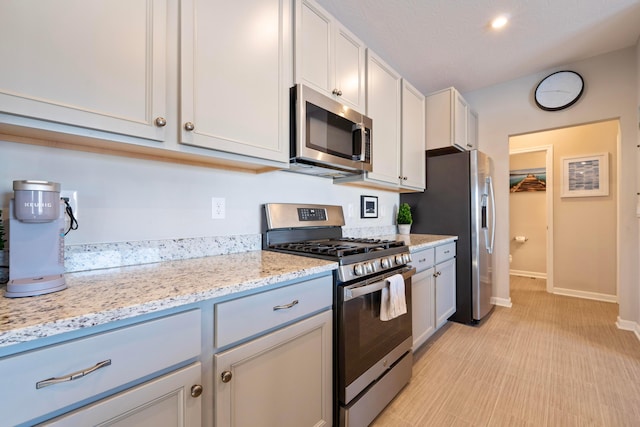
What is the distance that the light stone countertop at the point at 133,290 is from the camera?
1.88 ft

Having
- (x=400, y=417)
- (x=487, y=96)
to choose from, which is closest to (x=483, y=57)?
(x=487, y=96)

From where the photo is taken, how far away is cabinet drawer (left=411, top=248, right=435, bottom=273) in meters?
2.00

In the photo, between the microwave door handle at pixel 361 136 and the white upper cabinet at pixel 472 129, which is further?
the white upper cabinet at pixel 472 129

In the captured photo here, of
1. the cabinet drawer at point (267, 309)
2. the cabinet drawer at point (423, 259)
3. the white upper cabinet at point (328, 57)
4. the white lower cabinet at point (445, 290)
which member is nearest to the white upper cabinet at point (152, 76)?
the white upper cabinet at point (328, 57)

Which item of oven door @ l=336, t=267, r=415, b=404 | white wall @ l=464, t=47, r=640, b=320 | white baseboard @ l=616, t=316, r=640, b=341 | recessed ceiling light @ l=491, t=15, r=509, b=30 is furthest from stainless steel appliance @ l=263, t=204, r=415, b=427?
white baseboard @ l=616, t=316, r=640, b=341

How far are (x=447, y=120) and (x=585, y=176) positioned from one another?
2424 mm

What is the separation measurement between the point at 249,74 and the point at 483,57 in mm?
2513

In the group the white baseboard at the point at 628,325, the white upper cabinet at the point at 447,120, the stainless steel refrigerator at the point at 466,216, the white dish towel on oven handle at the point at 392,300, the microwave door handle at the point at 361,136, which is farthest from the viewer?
the white upper cabinet at the point at 447,120

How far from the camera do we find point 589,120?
271 cm

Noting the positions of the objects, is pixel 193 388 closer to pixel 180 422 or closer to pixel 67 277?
pixel 180 422

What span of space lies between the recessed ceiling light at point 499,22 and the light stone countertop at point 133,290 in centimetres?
235

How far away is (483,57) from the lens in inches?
104

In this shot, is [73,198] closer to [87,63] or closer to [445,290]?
[87,63]

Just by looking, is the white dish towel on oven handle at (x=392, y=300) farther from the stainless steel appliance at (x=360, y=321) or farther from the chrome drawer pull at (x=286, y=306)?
the chrome drawer pull at (x=286, y=306)
